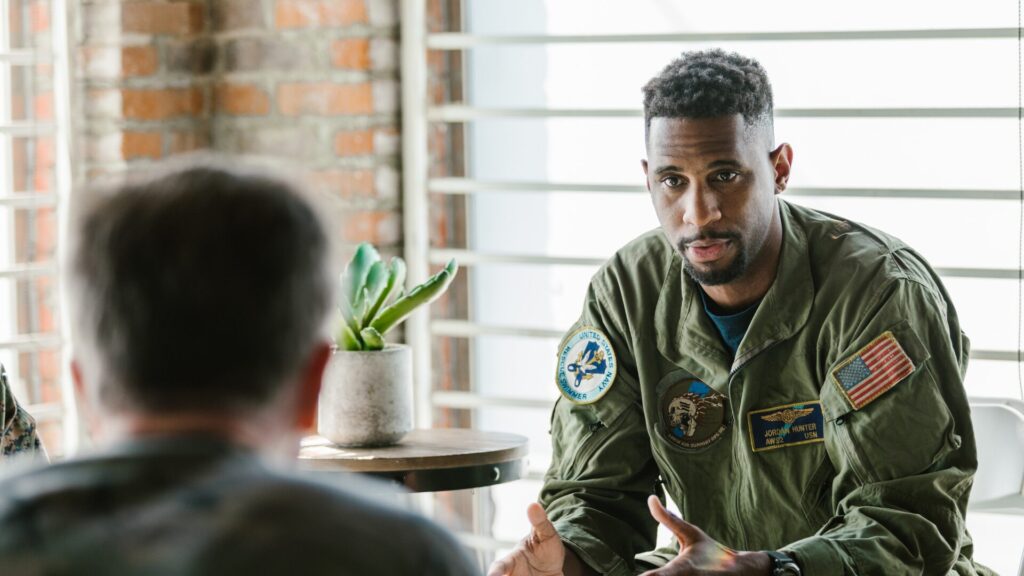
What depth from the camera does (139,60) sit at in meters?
3.17

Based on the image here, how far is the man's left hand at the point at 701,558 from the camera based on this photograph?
1.86 m

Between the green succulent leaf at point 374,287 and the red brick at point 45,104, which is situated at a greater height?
the red brick at point 45,104

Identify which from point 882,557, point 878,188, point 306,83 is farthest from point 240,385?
point 306,83

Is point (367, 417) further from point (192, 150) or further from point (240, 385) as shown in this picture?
point (240, 385)

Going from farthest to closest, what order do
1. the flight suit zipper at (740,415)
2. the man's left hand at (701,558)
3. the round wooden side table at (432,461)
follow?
1. the round wooden side table at (432,461)
2. the flight suit zipper at (740,415)
3. the man's left hand at (701,558)

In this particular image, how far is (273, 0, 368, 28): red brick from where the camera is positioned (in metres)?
3.18

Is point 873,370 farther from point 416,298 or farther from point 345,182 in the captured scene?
point 345,182

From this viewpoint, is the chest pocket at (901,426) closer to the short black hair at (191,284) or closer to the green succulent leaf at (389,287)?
the green succulent leaf at (389,287)

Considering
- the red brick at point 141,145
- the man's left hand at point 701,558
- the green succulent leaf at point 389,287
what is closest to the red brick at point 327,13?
the red brick at point 141,145

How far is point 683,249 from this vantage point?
2.29 metres

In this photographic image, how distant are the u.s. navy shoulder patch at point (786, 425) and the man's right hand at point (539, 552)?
36cm

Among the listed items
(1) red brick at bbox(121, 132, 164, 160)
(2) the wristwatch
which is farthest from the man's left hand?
(1) red brick at bbox(121, 132, 164, 160)

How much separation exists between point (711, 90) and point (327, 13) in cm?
122

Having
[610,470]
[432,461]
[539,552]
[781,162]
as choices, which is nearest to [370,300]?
[432,461]
